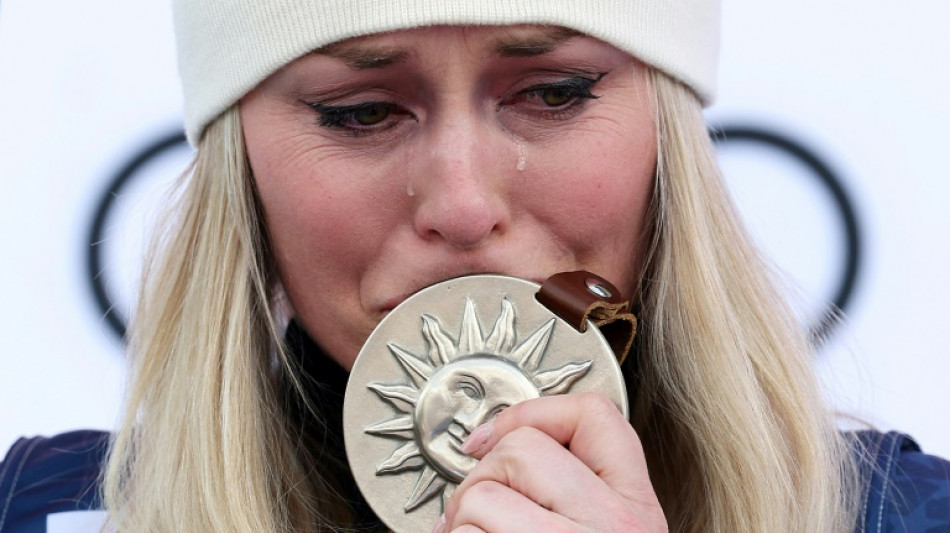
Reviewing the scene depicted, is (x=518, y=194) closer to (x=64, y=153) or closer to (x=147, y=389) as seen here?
(x=147, y=389)

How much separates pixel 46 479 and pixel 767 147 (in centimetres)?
152

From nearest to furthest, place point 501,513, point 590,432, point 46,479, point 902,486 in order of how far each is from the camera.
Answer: point 501,513 < point 590,432 < point 902,486 < point 46,479

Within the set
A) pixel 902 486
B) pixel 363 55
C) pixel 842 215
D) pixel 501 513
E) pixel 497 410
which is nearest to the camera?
pixel 501 513

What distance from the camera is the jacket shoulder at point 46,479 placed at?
2.08m

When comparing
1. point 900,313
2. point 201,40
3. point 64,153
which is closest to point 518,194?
point 201,40

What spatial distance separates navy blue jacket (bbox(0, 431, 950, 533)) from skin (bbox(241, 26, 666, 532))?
52cm

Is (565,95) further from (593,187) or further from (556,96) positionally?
(593,187)

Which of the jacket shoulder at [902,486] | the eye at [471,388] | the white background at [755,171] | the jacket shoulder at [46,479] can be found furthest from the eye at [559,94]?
the jacket shoulder at [46,479]

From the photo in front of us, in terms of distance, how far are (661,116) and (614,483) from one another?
0.62 m

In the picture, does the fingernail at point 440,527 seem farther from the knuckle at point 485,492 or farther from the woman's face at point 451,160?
the woman's face at point 451,160

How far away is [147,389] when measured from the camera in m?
1.96

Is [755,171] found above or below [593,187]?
below

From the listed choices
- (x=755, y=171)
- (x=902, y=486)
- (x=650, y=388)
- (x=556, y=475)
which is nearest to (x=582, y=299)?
(x=556, y=475)

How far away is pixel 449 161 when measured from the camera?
1549mm
